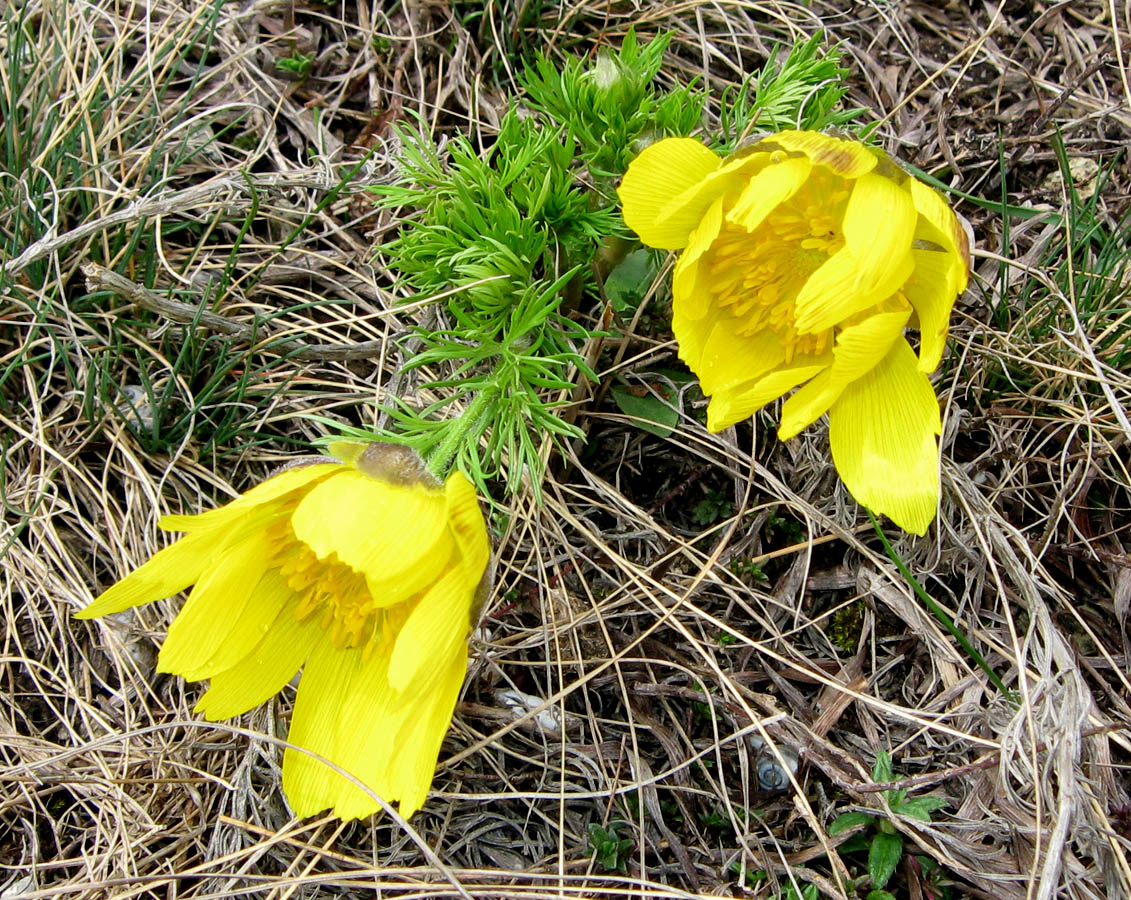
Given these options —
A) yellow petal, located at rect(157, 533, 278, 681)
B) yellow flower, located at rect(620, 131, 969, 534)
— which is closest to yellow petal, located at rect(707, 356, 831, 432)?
yellow flower, located at rect(620, 131, 969, 534)

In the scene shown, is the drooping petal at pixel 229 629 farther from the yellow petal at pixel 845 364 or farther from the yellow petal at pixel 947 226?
the yellow petal at pixel 947 226

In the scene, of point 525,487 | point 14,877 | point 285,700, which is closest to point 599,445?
point 525,487

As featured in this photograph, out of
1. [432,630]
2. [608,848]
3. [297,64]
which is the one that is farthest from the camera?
[297,64]

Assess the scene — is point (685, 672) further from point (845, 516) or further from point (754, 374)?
point (754, 374)

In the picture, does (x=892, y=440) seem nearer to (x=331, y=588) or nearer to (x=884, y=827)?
(x=884, y=827)

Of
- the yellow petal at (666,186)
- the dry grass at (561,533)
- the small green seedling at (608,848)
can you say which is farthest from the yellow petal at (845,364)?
the small green seedling at (608,848)

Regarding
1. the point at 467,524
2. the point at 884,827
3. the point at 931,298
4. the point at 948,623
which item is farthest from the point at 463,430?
the point at 884,827
